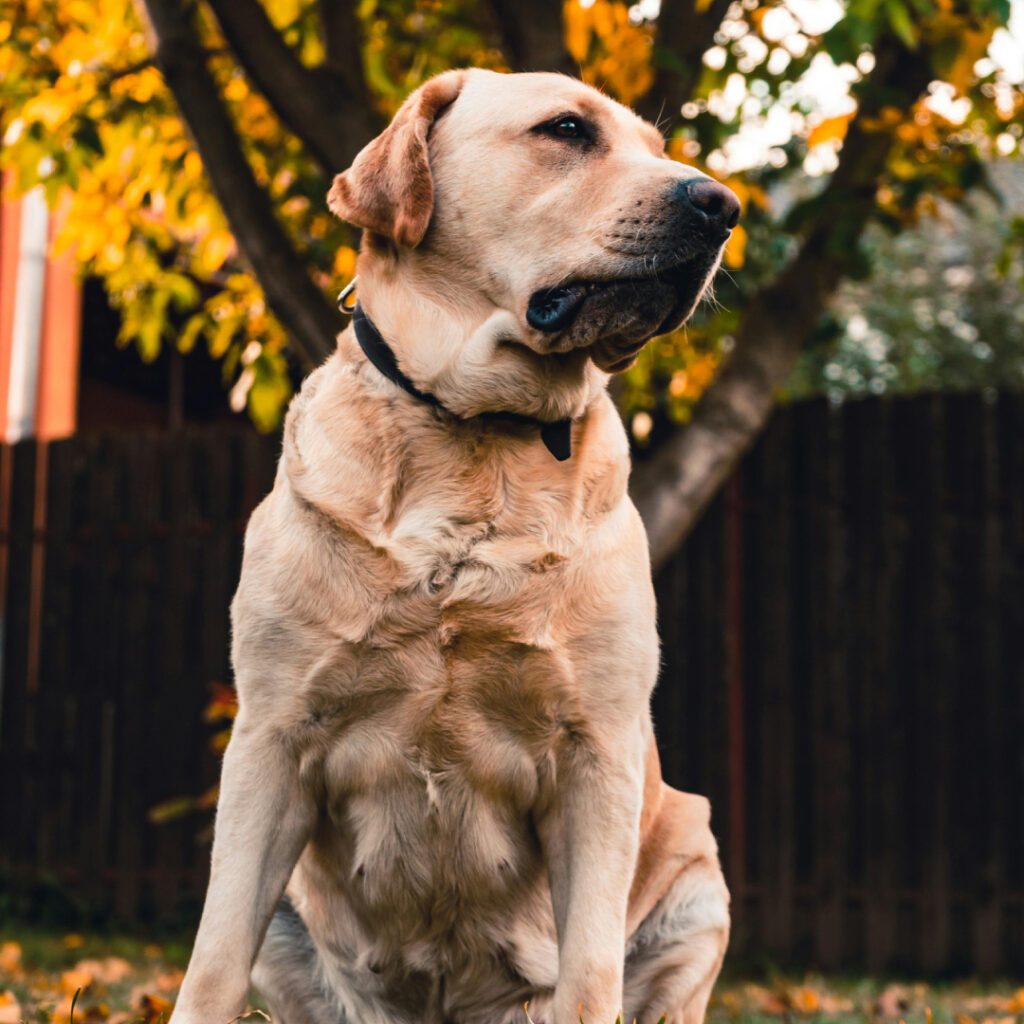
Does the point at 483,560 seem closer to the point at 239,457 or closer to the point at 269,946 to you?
the point at 269,946

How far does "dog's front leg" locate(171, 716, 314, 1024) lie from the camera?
88.7 inches

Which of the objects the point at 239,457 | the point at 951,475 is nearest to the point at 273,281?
the point at 239,457

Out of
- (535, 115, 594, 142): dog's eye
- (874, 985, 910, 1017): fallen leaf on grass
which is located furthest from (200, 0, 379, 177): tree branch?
(874, 985, 910, 1017): fallen leaf on grass

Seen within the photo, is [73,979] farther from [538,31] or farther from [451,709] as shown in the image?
[538,31]

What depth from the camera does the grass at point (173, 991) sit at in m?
3.91

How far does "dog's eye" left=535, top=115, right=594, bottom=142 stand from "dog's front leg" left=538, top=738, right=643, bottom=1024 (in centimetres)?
120

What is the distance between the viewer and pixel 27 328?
1018 centimetres

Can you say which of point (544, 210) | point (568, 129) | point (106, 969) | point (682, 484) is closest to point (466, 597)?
point (544, 210)

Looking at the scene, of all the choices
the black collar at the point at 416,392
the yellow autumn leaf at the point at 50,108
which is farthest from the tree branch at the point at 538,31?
the black collar at the point at 416,392

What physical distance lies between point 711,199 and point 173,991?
3643 mm

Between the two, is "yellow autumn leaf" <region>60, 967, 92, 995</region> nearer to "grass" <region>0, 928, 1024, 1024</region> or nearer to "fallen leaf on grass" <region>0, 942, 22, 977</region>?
"grass" <region>0, 928, 1024, 1024</region>

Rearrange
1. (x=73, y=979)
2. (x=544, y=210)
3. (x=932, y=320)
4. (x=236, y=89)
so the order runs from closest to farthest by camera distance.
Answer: (x=544, y=210)
(x=73, y=979)
(x=236, y=89)
(x=932, y=320)

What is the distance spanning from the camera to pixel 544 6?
14.0 feet

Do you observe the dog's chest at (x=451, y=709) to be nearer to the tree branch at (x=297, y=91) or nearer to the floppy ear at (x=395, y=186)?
the floppy ear at (x=395, y=186)
